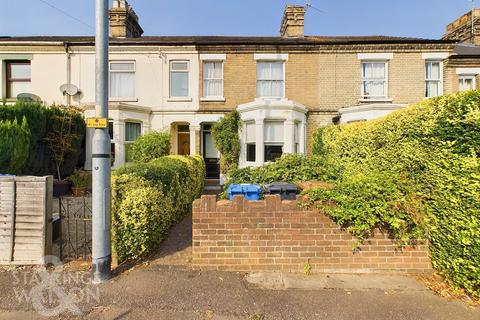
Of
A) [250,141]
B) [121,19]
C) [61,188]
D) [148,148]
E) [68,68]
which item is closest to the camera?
[61,188]

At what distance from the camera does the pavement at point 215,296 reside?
9.46 ft

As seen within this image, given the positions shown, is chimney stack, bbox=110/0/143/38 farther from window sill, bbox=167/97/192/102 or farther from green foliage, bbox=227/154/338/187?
green foliage, bbox=227/154/338/187

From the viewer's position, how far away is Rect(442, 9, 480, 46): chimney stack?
49.2 feet

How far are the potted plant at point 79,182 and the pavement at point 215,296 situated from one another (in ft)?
20.4

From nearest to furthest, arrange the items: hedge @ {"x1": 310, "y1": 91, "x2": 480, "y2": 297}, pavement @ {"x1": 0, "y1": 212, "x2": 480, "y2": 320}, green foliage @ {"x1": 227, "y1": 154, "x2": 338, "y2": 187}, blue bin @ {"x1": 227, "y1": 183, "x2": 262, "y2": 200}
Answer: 1. pavement @ {"x1": 0, "y1": 212, "x2": 480, "y2": 320}
2. hedge @ {"x1": 310, "y1": 91, "x2": 480, "y2": 297}
3. blue bin @ {"x1": 227, "y1": 183, "x2": 262, "y2": 200}
4. green foliage @ {"x1": 227, "y1": 154, "x2": 338, "y2": 187}

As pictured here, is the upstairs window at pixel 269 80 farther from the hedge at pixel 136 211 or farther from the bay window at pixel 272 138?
the hedge at pixel 136 211

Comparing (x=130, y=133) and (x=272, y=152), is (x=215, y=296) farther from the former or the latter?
(x=130, y=133)

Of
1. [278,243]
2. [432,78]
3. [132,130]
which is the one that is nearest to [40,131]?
[132,130]

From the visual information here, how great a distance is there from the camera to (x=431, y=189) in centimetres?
356

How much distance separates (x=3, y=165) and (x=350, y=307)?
30.7 feet

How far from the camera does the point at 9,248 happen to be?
383 cm

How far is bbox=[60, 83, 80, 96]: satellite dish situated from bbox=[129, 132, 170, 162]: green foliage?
3921mm

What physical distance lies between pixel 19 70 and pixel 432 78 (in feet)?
64.3

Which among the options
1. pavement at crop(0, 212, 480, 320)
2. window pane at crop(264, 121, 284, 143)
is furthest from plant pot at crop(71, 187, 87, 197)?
window pane at crop(264, 121, 284, 143)
